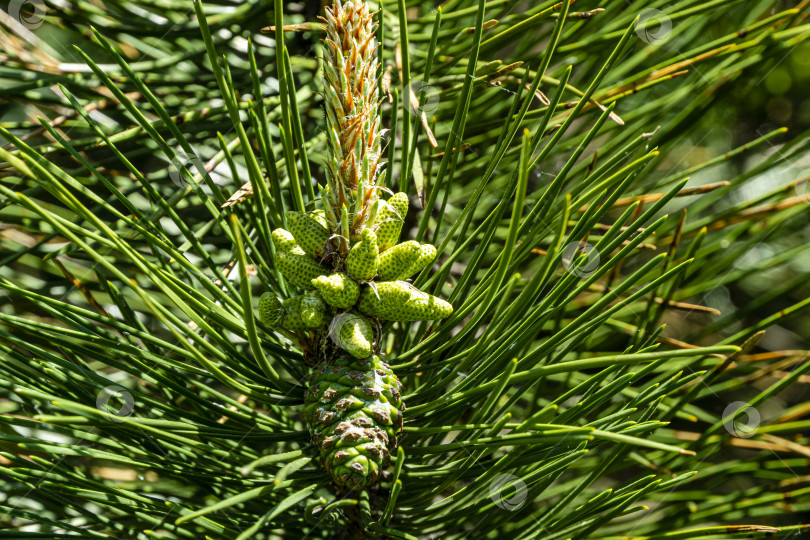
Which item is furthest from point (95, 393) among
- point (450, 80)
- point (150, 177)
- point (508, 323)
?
point (450, 80)

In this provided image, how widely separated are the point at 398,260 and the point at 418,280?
104 millimetres

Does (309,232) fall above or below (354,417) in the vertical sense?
above

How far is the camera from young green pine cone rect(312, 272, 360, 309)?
568 mm

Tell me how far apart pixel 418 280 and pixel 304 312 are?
0.54 feet

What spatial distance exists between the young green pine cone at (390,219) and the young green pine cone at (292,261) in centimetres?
7

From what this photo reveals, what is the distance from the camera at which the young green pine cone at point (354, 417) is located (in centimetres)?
57

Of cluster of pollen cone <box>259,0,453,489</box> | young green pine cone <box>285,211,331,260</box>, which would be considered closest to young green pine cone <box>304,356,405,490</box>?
cluster of pollen cone <box>259,0,453,489</box>

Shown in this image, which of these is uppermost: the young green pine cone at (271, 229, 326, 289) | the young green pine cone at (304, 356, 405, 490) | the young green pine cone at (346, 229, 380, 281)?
the young green pine cone at (271, 229, 326, 289)

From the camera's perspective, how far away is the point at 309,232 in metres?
0.61

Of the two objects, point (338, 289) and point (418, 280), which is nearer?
point (338, 289)

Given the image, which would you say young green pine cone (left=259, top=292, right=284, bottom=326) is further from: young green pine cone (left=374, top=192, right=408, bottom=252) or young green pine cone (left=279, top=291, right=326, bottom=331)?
young green pine cone (left=374, top=192, right=408, bottom=252)

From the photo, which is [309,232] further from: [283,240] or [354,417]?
[354,417]

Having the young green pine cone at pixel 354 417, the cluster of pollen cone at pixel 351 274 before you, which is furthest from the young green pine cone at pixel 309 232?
the young green pine cone at pixel 354 417

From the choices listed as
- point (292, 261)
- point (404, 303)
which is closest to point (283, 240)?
point (292, 261)
